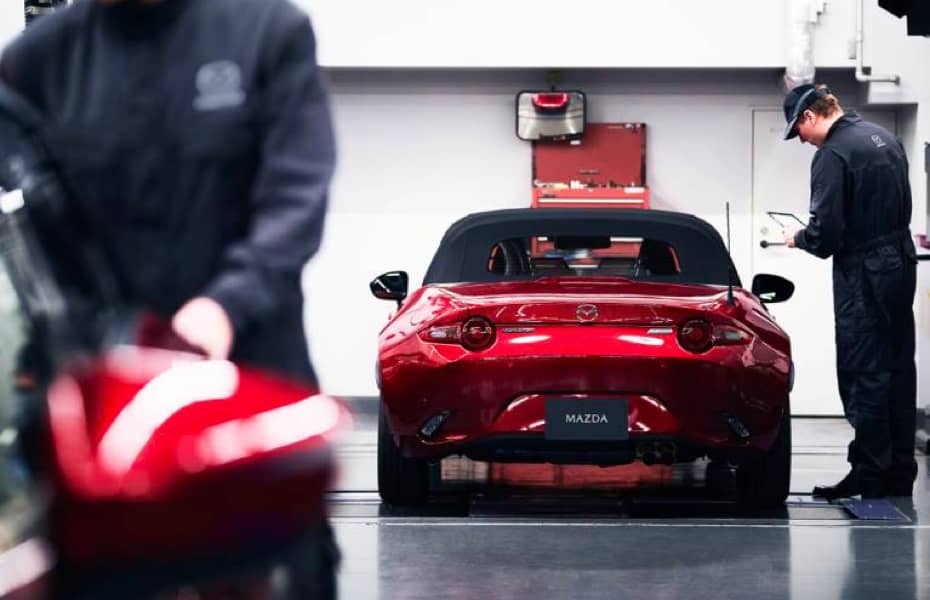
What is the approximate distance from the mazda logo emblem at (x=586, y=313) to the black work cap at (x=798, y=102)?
1.62 meters

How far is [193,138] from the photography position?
1.94m

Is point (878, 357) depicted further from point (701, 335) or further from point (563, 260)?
point (563, 260)

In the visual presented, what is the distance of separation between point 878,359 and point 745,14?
5.32m

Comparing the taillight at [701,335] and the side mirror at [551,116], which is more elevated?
the side mirror at [551,116]

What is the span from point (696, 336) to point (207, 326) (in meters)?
5.17

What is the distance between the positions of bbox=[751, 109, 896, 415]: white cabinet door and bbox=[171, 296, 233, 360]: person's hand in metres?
11.5

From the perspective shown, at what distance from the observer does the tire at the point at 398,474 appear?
714 centimetres

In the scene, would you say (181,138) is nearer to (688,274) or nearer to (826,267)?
(688,274)

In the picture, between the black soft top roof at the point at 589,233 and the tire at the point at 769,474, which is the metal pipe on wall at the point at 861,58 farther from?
the tire at the point at 769,474

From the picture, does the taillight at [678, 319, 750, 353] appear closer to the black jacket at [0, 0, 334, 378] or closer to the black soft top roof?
the black soft top roof

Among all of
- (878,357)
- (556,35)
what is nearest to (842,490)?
(878,357)

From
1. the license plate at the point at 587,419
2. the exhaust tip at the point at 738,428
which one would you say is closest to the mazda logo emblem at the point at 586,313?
the license plate at the point at 587,419

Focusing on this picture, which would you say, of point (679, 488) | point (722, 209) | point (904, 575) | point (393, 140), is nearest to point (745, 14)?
point (722, 209)

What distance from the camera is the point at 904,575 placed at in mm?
5730
